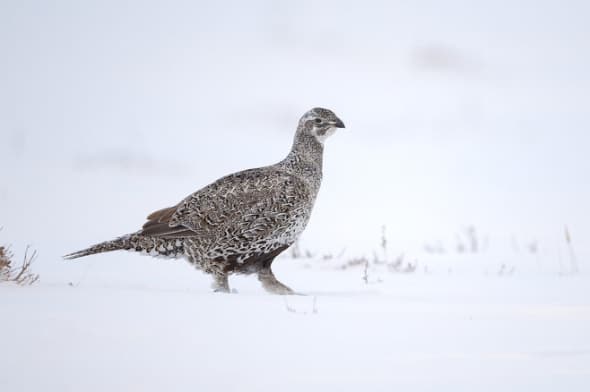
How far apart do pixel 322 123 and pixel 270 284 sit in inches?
73.1

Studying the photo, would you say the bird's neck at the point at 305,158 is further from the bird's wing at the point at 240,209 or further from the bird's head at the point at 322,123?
the bird's wing at the point at 240,209

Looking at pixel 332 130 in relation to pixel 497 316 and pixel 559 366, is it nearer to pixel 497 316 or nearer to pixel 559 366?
pixel 497 316

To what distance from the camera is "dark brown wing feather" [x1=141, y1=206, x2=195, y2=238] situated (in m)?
7.36

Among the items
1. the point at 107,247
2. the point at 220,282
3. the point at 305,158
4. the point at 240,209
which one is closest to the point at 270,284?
the point at 220,282

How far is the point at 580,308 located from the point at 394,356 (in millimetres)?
3442

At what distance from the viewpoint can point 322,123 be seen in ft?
26.2

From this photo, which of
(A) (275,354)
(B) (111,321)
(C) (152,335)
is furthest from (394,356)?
(B) (111,321)

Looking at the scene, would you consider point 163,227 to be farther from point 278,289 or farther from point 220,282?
point 278,289

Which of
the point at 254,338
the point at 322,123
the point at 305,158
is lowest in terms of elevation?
the point at 254,338

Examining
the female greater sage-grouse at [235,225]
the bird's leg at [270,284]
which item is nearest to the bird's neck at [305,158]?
the female greater sage-grouse at [235,225]

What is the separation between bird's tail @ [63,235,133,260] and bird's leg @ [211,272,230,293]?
3.25 feet

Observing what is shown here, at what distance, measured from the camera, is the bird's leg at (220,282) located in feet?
24.1

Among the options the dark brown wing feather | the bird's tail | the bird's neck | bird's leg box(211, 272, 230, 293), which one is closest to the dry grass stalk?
the bird's tail

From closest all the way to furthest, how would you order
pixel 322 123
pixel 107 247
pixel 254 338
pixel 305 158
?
1. pixel 254 338
2. pixel 107 247
3. pixel 305 158
4. pixel 322 123
